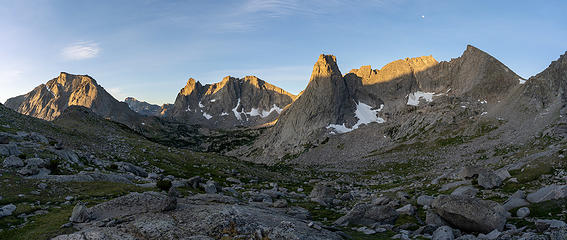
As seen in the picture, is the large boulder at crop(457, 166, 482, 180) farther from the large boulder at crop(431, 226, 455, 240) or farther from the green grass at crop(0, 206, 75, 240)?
the green grass at crop(0, 206, 75, 240)

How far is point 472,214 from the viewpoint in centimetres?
2739

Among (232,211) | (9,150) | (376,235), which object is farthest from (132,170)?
(376,235)

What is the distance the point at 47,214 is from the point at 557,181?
185ft

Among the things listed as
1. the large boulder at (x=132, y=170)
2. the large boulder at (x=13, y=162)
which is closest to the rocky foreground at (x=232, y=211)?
the large boulder at (x=13, y=162)

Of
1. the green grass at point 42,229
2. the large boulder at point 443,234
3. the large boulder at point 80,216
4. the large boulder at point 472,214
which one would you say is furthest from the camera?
the large boulder at point 472,214

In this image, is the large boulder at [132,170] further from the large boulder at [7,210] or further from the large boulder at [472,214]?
the large boulder at [472,214]

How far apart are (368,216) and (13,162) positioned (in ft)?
143

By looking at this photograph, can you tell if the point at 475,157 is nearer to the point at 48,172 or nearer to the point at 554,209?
the point at 554,209

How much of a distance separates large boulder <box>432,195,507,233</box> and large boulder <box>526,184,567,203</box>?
5.71 meters

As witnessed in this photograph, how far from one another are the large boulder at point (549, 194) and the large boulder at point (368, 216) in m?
13.8

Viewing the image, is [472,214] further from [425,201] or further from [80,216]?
[80,216]

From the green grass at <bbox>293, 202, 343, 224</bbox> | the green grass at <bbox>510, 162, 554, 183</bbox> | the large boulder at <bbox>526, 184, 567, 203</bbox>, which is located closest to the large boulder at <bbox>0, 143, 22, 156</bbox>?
the green grass at <bbox>293, 202, 343, 224</bbox>

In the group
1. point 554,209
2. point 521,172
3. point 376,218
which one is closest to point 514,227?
point 554,209

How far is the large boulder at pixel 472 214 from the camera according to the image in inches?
→ 1041
